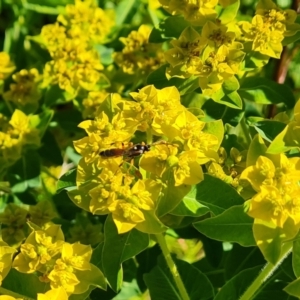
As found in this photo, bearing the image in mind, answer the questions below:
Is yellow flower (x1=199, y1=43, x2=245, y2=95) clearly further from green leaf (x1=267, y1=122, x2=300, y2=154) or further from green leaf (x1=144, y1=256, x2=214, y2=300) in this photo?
green leaf (x1=144, y1=256, x2=214, y2=300)

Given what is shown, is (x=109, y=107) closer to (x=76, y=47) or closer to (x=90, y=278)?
(x=90, y=278)

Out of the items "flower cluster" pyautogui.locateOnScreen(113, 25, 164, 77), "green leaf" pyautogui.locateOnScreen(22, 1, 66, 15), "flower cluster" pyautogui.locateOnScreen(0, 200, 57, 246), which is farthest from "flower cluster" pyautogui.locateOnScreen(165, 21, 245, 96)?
"green leaf" pyautogui.locateOnScreen(22, 1, 66, 15)

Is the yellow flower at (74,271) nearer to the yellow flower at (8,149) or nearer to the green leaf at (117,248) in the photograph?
the green leaf at (117,248)

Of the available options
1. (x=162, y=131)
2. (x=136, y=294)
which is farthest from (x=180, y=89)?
(x=136, y=294)

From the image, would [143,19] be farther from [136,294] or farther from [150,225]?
[150,225]

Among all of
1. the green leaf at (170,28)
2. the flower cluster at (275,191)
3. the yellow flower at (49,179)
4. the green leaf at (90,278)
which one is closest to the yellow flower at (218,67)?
the green leaf at (170,28)

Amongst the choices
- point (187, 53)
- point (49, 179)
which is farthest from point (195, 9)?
point (49, 179)
